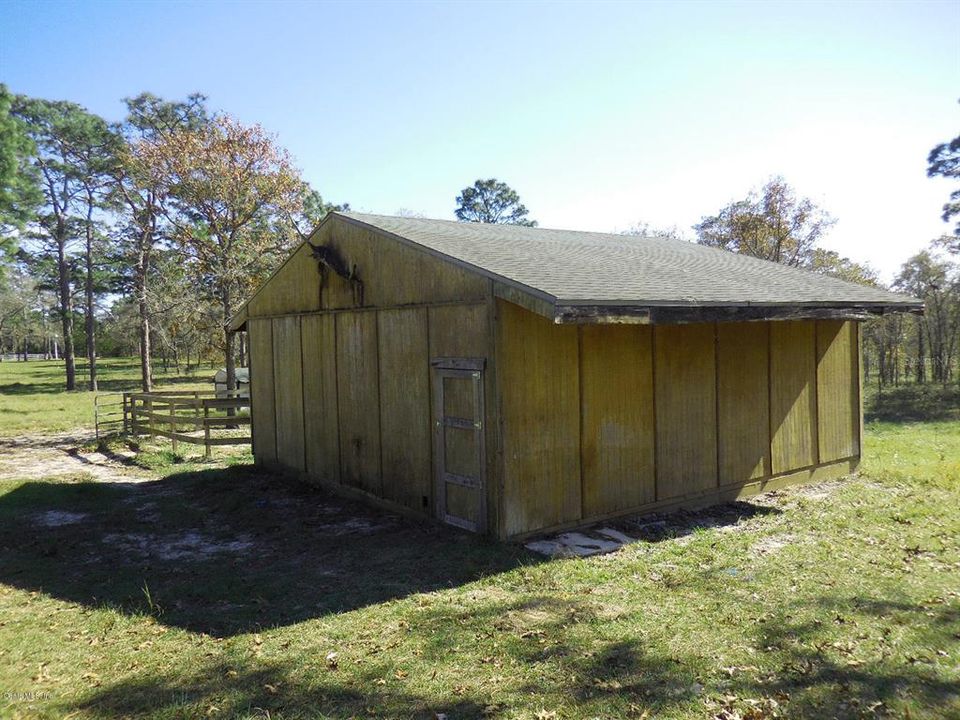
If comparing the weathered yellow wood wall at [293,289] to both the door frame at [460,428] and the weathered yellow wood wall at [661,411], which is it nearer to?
the door frame at [460,428]

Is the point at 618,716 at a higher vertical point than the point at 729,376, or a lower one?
lower

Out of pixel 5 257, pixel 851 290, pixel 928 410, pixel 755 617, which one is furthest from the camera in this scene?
pixel 5 257

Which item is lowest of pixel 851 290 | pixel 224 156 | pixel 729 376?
pixel 729 376

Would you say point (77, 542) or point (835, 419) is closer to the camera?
point (77, 542)

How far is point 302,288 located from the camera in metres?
11.4

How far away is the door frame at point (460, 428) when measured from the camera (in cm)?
772

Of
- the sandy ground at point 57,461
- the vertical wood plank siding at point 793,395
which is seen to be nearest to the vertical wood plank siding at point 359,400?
the sandy ground at point 57,461

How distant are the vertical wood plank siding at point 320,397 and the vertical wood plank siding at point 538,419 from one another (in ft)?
12.8

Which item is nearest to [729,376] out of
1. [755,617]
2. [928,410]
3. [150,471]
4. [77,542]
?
[755,617]

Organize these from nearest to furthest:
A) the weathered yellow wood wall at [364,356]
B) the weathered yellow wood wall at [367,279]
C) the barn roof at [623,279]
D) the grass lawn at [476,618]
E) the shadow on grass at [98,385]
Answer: the grass lawn at [476,618] → the barn roof at [623,279] → the weathered yellow wood wall at [367,279] → the weathered yellow wood wall at [364,356] → the shadow on grass at [98,385]

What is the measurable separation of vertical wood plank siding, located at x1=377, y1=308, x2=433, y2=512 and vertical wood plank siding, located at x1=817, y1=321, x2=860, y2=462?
630 centimetres

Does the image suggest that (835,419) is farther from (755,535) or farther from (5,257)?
(5,257)

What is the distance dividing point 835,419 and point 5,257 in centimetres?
2619

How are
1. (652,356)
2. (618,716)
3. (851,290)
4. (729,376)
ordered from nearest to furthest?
(618,716) < (652,356) < (729,376) < (851,290)
